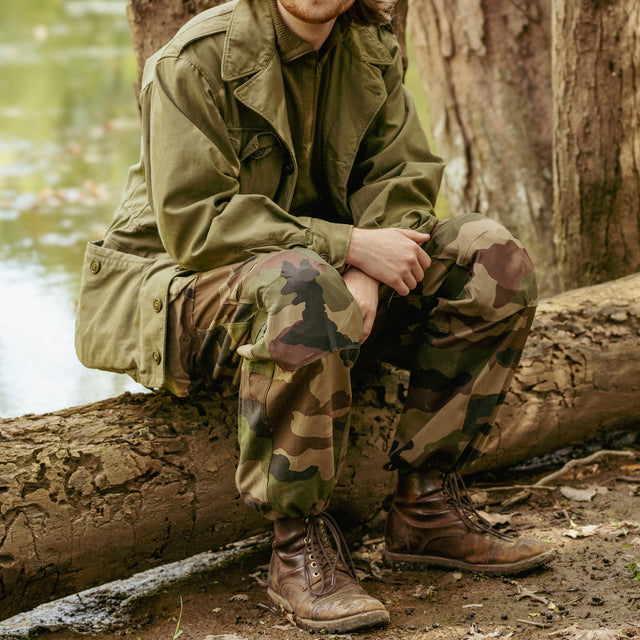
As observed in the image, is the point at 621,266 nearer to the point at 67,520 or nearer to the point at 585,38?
the point at 585,38

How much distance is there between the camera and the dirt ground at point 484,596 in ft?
8.23

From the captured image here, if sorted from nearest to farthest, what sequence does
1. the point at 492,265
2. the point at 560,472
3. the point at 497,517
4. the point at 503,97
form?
the point at 492,265, the point at 497,517, the point at 560,472, the point at 503,97

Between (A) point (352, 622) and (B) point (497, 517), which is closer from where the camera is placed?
(A) point (352, 622)

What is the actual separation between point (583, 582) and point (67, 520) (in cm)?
146

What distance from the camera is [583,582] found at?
272cm

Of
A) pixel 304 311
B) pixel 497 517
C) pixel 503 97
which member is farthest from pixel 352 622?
pixel 503 97

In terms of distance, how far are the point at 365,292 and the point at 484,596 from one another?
Result: 0.91 m

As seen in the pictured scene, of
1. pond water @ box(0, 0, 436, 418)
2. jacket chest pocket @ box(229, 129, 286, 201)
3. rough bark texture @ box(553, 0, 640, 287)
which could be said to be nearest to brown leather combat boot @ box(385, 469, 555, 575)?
jacket chest pocket @ box(229, 129, 286, 201)

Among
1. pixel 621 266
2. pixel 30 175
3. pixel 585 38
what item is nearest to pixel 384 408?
pixel 621 266

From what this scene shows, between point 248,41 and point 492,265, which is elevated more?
point 248,41

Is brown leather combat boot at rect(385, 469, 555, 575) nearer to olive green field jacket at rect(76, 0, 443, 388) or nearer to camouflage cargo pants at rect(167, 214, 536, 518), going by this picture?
camouflage cargo pants at rect(167, 214, 536, 518)

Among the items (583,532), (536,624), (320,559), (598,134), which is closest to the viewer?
(536,624)

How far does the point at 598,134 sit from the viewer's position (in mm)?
4266

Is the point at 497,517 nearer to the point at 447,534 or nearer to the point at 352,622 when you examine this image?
the point at 447,534
